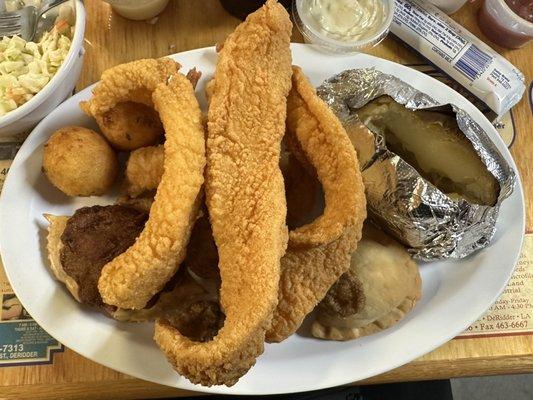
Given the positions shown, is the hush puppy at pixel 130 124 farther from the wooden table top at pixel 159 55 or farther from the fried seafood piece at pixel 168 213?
the wooden table top at pixel 159 55

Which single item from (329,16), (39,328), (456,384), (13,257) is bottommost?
(456,384)

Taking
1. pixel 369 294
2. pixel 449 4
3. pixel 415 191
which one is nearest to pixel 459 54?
pixel 449 4

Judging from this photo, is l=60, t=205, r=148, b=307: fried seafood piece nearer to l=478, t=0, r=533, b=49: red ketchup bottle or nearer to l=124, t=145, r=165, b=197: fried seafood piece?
l=124, t=145, r=165, b=197: fried seafood piece

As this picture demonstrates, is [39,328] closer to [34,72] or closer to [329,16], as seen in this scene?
[34,72]

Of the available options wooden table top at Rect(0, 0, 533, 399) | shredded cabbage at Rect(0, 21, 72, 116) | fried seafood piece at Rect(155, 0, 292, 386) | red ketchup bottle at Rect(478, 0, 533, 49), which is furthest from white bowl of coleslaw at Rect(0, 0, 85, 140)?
red ketchup bottle at Rect(478, 0, 533, 49)

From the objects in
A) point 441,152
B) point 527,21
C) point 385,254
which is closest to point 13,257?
point 385,254

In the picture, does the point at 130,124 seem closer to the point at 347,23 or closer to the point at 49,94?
the point at 49,94
